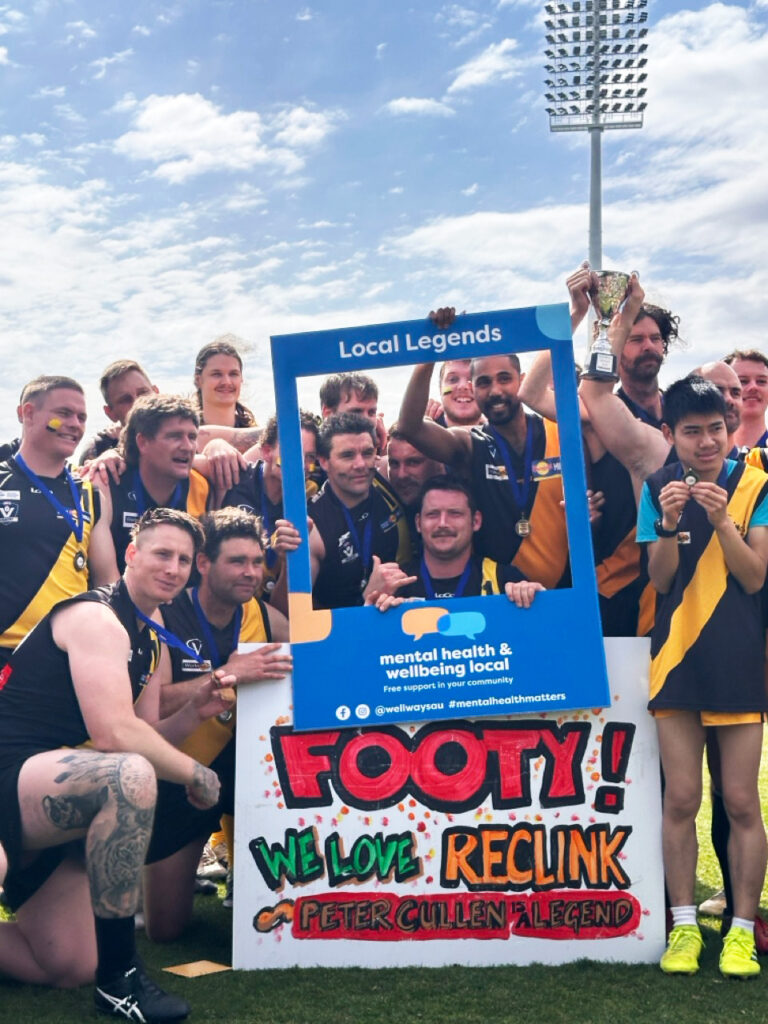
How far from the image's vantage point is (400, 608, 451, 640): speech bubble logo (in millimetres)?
4086

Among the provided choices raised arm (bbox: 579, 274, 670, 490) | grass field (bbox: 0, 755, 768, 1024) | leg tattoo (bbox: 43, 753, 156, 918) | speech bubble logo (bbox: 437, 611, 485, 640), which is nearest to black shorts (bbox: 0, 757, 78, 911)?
leg tattoo (bbox: 43, 753, 156, 918)

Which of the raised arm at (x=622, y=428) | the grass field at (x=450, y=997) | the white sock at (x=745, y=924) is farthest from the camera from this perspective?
the raised arm at (x=622, y=428)

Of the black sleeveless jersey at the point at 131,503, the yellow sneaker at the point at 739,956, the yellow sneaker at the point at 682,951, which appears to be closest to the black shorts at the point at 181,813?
the black sleeveless jersey at the point at 131,503

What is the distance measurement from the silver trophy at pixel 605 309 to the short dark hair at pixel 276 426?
1.22 m

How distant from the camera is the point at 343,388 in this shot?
Result: 15.2ft

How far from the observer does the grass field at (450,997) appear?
3488mm

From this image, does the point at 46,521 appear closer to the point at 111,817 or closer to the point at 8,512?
the point at 8,512

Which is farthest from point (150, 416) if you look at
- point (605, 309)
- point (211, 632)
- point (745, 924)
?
point (745, 924)

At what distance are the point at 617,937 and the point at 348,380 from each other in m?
2.40

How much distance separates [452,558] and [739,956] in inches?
69.6

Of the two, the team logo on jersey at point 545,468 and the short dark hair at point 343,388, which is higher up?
the short dark hair at point 343,388

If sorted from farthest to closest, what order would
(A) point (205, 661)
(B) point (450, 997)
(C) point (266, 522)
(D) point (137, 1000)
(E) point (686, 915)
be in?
(C) point (266, 522) < (A) point (205, 661) < (E) point (686, 915) < (B) point (450, 997) < (D) point (137, 1000)

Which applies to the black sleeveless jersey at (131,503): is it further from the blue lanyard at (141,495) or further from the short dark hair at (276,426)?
the short dark hair at (276,426)

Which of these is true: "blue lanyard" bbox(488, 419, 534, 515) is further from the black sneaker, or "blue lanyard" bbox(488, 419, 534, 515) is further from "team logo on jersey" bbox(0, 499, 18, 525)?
the black sneaker
